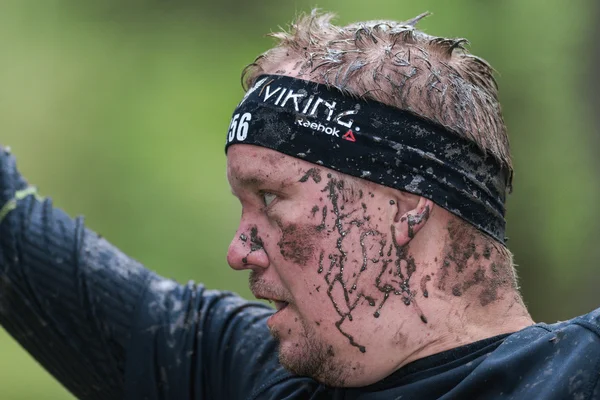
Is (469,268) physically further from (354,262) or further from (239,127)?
(239,127)

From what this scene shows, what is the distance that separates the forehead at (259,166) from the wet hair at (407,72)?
8.8 inches

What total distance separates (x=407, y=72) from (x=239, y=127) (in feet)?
1.53

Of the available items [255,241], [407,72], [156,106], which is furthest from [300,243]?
[156,106]

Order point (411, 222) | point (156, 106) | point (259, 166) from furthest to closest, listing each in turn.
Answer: point (156, 106) < point (259, 166) < point (411, 222)

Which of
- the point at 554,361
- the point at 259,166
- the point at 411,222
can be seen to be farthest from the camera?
the point at 259,166

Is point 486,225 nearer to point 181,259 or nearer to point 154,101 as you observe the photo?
point 181,259

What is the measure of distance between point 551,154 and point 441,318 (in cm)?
412

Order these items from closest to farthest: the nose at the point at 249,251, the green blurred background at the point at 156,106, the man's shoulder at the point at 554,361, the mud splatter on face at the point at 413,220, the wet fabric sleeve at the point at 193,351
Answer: the man's shoulder at the point at 554,361 < the mud splatter on face at the point at 413,220 < the nose at the point at 249,251 < the wet fabric sleeve at the point at 193,351 < the green blurred background at the point at 156,106

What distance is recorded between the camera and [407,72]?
2.24 meters

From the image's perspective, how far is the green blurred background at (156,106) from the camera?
6320 millimetres

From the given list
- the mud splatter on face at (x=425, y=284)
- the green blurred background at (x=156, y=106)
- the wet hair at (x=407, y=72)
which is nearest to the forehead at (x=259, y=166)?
the wet hair at (x=407, y=72)

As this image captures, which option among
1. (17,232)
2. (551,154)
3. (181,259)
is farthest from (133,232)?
(17,232)

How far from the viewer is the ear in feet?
7.11

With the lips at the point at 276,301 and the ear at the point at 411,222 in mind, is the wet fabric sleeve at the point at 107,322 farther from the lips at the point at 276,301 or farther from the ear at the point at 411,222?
the ear at the point at 411,222
